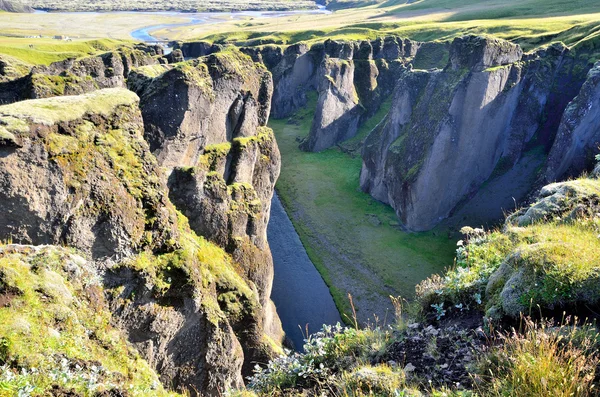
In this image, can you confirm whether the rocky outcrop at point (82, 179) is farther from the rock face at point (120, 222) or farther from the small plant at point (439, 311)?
the small plant at point (439, 311)

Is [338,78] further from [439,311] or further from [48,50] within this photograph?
[439,311]

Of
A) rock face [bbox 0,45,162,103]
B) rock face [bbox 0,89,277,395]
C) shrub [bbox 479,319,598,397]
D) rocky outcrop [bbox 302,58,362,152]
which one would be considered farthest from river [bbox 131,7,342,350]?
rocky outcrop [bbox 302,58,362,152]

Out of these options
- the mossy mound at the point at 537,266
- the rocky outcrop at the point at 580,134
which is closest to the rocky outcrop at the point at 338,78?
the rocky outcrop at the point at 580,134

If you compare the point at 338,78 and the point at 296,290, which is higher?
the point at 338,78

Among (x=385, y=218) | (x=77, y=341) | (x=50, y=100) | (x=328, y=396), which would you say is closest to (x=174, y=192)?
(x=50, y=100)

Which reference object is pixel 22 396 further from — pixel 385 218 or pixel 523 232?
pixel 385 218

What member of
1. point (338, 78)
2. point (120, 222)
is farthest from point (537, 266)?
point (338, 78)
